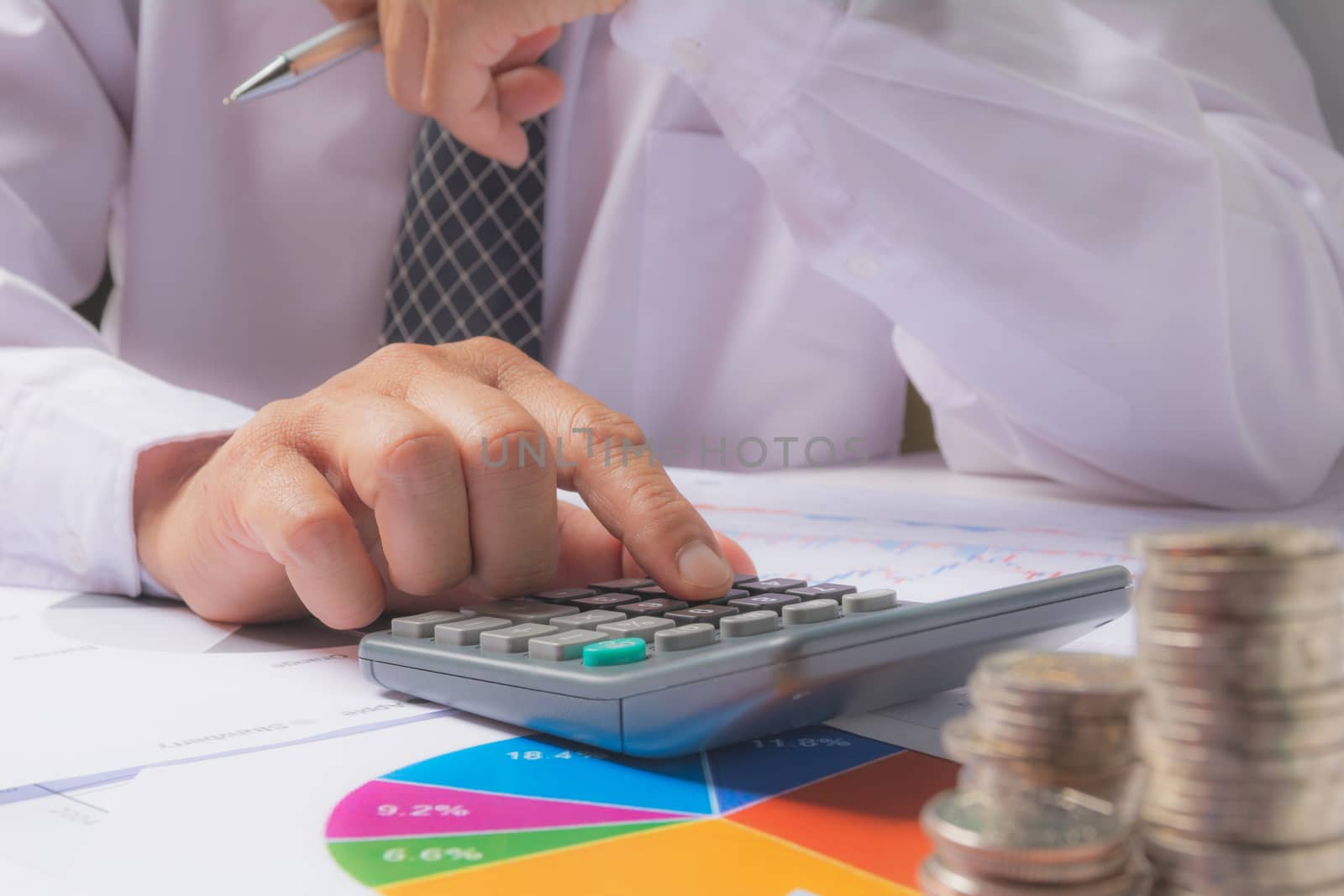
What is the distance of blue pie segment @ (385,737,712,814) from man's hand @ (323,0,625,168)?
0.54 m

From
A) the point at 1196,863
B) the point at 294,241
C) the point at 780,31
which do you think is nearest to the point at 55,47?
the point at 294,241

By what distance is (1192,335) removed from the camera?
2.33 feet

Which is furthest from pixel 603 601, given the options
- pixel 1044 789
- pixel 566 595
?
pixel 1044 789

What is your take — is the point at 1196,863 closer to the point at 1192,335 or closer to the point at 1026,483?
the point at 1192,335

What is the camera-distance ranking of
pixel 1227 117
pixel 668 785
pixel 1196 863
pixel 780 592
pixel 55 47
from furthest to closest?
pixel 55 47, pixel 1227 117, pixel 780 592, pixel 668 785, pixel 1196 863

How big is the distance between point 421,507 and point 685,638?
0.44ft

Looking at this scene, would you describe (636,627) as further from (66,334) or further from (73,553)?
(66,334)

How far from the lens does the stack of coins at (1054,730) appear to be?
0.55 ft

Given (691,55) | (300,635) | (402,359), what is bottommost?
(300,635)

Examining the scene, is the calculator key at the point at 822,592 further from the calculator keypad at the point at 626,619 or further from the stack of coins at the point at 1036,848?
the stack of coins at the point at 1036,848

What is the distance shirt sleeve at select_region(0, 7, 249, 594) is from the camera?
58cm

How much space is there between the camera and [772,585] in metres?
0.41

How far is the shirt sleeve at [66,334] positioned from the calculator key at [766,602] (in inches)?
12.5

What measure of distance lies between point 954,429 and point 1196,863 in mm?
758
